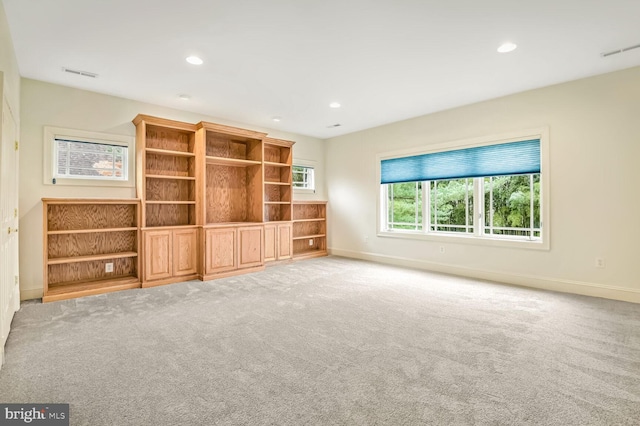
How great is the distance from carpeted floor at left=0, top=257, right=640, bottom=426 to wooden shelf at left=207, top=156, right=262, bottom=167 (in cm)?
232

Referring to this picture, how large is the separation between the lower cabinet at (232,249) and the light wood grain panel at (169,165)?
110 cm

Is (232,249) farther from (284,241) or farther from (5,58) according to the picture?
(5,58)

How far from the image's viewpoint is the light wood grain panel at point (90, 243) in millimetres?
4129

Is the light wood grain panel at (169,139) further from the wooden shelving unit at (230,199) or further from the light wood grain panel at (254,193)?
the light wood grain panel at (254,193)

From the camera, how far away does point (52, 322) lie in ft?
10.2

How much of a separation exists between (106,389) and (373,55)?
3.63 metres

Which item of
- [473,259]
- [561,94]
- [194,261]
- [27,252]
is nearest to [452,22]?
[561,94]

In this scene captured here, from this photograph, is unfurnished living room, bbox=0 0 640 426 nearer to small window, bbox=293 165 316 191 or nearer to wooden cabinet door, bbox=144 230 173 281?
wooden cabinet door, bbox=144 230 173 281

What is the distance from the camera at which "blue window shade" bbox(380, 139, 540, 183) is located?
4496 mm

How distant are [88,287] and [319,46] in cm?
404

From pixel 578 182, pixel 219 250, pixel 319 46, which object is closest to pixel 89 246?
pixel 219 250

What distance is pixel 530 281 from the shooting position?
14.5 feet

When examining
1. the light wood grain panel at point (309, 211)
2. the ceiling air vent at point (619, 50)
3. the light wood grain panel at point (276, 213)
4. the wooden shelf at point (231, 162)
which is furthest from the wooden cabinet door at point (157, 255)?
the ceiling air vent at point (619, 50)

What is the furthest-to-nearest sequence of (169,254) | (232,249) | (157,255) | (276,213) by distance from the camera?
1. (276,213)
2. (232,249)
3. (169,254)
4. (157,255)
